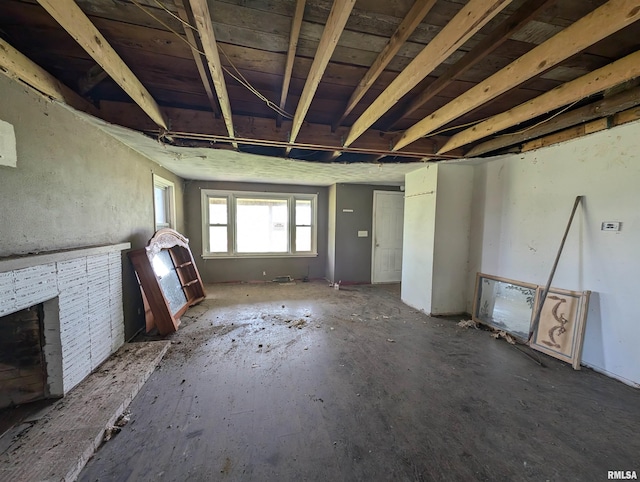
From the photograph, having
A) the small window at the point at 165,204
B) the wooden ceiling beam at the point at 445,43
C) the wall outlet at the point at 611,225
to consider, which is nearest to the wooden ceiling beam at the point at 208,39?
the wooden ceiling beam at the point at 445,43

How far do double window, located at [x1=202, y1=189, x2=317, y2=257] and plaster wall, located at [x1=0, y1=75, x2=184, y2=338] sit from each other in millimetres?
2365

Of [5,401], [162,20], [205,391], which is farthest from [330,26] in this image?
[5,401]

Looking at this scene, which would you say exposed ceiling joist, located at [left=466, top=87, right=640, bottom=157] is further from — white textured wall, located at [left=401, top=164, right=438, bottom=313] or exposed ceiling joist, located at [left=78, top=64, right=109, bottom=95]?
exposed ceiling joist, located at [left=78, top=64, right=109, bottom=95]

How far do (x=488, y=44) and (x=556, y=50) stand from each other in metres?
0.34

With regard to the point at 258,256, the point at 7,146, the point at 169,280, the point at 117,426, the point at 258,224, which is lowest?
the point at 117,426

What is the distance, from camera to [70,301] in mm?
1884

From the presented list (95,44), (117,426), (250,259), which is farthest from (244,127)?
(250,259)

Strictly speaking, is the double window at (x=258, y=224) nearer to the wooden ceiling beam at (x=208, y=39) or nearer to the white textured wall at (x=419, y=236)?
the white textured wall at (x=419, y=236)

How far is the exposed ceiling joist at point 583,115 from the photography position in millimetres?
1920

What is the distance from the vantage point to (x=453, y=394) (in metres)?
2.00

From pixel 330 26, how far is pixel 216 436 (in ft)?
7.96

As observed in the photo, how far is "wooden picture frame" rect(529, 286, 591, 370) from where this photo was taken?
7.71ft

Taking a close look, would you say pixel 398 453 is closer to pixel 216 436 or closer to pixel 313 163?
pixel 216 436

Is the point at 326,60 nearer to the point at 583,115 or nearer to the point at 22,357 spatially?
the point at 583,115
